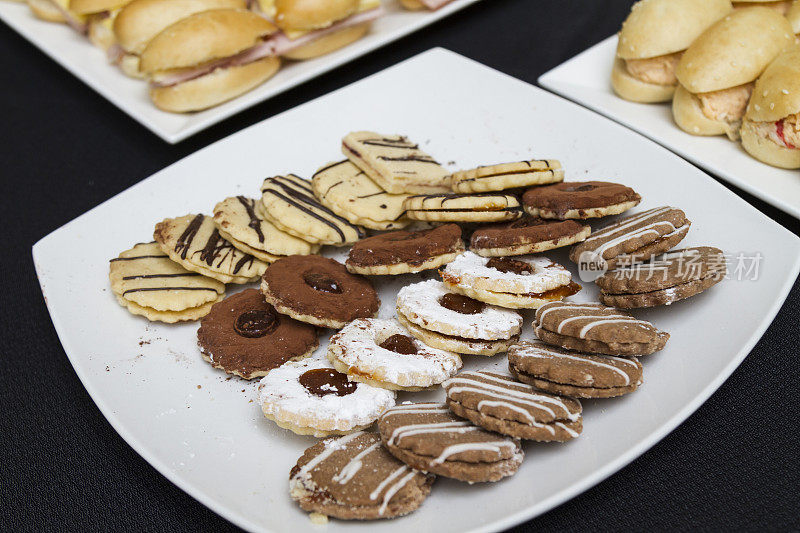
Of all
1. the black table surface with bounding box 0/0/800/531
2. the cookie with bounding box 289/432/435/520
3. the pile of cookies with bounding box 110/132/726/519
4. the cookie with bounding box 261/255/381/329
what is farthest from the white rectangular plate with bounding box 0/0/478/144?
the cookie with bounding box 289/432/435/520

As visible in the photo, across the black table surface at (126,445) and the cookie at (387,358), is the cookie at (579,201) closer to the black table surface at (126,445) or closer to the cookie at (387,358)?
the black table surface at (126,445)

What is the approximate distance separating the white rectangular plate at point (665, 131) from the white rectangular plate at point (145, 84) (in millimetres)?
1023

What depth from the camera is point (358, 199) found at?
119 inches

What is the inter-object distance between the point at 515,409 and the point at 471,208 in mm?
945

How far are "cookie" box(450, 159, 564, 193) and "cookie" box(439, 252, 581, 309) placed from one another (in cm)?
30

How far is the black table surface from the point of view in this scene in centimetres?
208

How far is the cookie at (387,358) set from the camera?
225 centimetres

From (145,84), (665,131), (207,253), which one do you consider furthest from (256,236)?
(665,131)

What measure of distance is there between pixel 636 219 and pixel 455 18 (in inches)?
99.4

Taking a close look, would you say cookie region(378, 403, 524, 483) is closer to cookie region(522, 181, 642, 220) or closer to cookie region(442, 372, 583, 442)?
cookie region(442, 372, 583, 442)

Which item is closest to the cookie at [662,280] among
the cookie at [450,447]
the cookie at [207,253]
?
the cookie at [450,447]

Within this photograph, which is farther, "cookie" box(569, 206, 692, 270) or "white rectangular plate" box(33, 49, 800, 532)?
"cookie" box(569, 206, 692, 270)

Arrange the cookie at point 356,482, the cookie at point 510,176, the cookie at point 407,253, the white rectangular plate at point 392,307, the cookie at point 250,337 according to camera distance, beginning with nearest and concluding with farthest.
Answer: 1. the cookie at point 356,482
2. the white rectangular plate at point 392,307
3. the cookie at point 250,337
4. the cookie at point 407,253
5. the cookie at point 510,176

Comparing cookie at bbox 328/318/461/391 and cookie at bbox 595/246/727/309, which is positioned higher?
cookie at bbox 595/246/727/309
